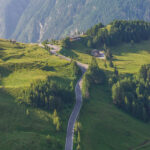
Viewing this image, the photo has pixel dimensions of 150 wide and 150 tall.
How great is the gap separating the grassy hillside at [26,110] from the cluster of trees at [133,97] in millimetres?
29719

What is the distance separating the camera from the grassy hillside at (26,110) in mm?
71000

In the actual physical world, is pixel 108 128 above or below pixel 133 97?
below

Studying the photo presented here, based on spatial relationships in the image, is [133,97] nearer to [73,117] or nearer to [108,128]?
[108,128]

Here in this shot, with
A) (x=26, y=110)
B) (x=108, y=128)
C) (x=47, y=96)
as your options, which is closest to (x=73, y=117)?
(x=47, y=96)

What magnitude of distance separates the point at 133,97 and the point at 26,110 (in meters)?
63.8

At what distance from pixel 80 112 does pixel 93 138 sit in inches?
678

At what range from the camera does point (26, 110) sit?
89.9 m

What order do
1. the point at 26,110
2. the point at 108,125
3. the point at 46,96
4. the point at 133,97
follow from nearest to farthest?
the point at 26,110 → the point at 108,125 → the point at 46,96 → the point at 133,97

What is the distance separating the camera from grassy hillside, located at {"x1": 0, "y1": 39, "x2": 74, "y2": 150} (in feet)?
233

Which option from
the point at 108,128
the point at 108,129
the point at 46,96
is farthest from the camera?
the point at 46,96

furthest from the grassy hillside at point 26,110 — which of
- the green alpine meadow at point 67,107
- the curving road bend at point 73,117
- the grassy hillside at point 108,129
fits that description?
the grassy hillside at point 108,129

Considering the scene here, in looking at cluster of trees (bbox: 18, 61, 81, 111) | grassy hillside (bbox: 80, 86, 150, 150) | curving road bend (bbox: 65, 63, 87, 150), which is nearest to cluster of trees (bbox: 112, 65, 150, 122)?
grassy hillside (bbox: 80, 86, 150, 150)

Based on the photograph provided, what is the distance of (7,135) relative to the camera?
72.4 meters

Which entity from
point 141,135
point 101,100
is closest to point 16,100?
point 101,100
